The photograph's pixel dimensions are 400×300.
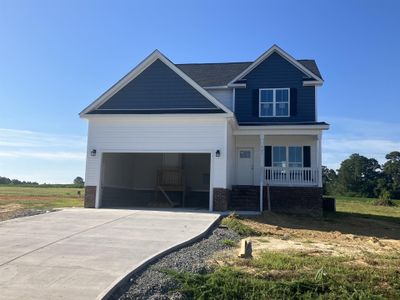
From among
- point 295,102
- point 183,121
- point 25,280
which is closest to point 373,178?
point 295,102

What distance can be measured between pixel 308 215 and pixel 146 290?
13.1 metres

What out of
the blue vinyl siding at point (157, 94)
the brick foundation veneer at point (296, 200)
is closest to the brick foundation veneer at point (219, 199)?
the brick foundation veneer at point (296, 200)

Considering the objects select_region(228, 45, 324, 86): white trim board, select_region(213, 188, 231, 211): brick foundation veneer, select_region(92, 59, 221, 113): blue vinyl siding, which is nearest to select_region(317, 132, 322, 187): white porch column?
select_region(228, 45, 324, 86): white trim board

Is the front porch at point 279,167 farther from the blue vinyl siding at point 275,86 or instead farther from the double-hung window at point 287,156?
the blue vinyl siding at point 275,86

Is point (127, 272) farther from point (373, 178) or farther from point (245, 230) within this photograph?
point (373, 178)

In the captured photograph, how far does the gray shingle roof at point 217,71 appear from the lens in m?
22.3

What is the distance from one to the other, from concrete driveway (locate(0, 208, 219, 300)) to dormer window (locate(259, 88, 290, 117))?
845 centimetres

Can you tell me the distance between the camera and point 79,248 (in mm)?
8758

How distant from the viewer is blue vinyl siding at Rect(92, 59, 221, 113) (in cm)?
1783

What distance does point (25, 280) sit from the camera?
643 centimetres

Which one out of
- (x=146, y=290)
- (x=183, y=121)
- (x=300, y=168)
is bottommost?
(x=146, y=290)

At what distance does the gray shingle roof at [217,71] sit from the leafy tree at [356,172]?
56443 mm

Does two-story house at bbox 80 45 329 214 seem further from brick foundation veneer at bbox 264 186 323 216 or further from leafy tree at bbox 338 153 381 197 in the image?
leafy tree at bbox 338 153 381 197

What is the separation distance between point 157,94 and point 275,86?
6577 millimetres
